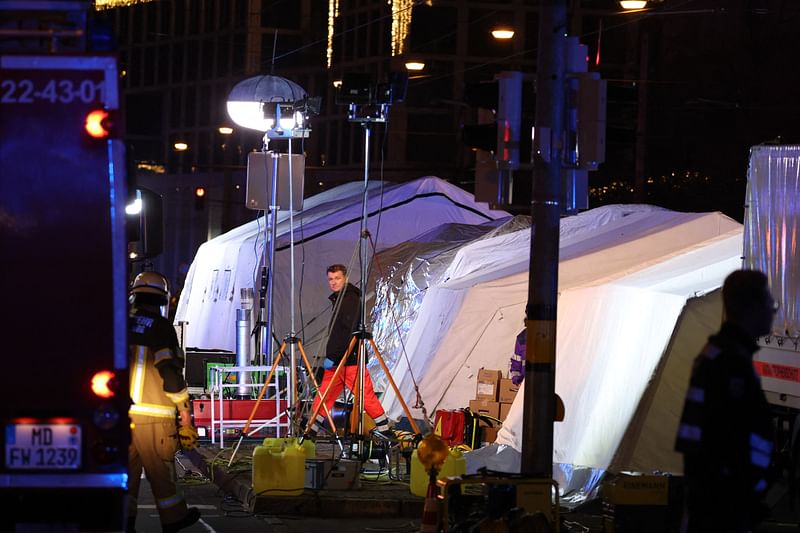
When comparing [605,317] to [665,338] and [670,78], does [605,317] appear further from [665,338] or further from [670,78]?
[670,78]

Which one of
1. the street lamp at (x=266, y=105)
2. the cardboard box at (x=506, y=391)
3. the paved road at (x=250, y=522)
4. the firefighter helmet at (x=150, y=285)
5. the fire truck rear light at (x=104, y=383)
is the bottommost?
the paved road at (x=250, y=522)

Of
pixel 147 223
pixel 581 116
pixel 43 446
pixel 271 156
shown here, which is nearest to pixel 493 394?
pixel 271 156

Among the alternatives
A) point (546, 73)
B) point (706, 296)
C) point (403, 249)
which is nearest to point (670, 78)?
point (403, 249)

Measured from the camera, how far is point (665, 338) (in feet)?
40.6

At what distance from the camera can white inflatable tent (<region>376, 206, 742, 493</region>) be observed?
40.7ft

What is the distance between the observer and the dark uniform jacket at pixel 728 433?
5.61m

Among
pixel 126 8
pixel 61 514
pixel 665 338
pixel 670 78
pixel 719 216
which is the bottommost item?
pixel 61 514

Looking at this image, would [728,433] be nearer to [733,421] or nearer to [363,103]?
[733,421]

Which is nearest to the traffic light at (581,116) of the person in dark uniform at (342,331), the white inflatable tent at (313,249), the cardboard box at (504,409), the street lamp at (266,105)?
the cardboard box at (504,409)

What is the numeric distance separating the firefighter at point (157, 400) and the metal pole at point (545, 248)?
8.00 feet

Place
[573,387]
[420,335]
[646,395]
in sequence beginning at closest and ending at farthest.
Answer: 1. [646,395]
2. [573,387]
3. [420,335]

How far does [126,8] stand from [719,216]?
47.9 m

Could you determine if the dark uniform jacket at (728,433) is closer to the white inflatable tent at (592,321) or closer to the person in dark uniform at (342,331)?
the white inflatable tent at (592,321)

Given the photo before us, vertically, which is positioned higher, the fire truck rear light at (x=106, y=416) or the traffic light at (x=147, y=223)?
the traffic light at (x=147, y=223)
